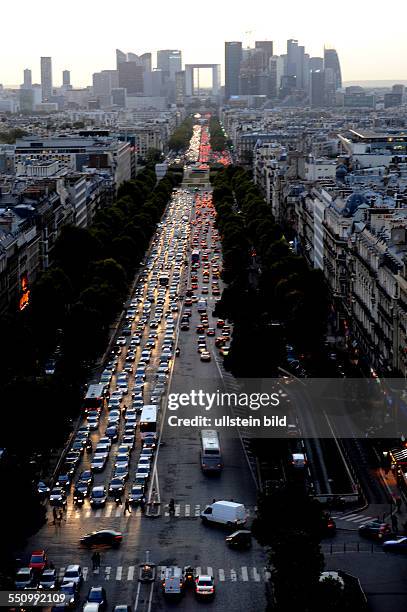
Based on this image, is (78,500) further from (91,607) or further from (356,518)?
(91,607)

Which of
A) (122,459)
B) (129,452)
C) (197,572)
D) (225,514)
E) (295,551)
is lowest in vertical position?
(129,452)

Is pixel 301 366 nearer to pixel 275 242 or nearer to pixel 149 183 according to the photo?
pixel 275 242

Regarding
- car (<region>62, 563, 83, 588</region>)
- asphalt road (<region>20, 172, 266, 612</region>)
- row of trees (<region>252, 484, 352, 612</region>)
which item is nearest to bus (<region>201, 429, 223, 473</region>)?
asphalt road (<region>20, 172, 266, 612</region>)

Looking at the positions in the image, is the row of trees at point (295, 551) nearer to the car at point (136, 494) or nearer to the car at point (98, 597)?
the car at point (98, 597)

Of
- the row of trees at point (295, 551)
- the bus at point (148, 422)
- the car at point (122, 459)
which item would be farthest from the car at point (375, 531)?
the bus at point (148, 422)

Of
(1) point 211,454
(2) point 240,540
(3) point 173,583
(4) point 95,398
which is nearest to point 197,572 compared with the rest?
(3) point 173,583
